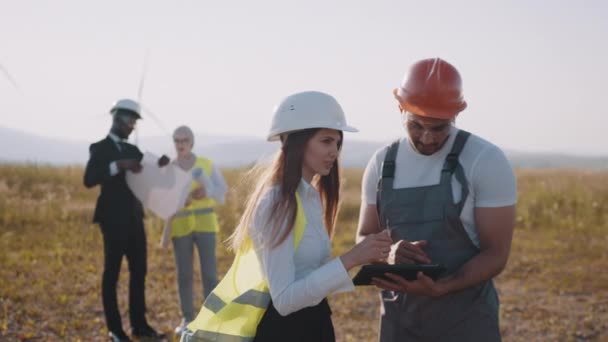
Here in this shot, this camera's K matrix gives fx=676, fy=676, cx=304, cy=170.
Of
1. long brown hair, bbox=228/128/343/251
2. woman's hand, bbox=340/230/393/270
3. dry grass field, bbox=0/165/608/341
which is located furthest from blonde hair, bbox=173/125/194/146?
woman's hand, bbox=340/230/393/270

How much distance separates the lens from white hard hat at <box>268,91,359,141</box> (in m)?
2.63

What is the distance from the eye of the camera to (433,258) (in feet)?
9.20

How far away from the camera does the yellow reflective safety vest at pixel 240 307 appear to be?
2.55 metres

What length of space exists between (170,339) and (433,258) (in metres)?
4.25

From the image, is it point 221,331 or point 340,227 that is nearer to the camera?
point 221,331

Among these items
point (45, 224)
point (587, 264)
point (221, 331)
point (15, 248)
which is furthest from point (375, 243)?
point (45, 224)

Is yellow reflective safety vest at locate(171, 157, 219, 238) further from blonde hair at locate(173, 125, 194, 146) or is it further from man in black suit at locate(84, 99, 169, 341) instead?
blonde hair at locate(173, 125, 194, 146)

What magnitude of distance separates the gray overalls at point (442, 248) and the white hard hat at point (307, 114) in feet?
1.21

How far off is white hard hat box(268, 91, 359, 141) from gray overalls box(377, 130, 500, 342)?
0.37m

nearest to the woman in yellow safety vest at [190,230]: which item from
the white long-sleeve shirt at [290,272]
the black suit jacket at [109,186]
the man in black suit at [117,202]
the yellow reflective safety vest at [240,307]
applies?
the man in black suit at [117,202]

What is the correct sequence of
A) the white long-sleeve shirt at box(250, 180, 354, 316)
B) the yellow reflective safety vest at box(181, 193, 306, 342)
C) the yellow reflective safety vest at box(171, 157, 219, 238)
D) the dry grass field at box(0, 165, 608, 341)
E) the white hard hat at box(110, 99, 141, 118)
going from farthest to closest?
1. the dry grass field at box(0, 165, 608, 341)
2. the yellow reflective safety vest at box(171, 157, 219, 238)
3. the white hard hat at box(110, 99, 141, 118)
4. the yellow reflective safety vest at box(181, 193, 306, 342)
5. the white long-sleeve shirt at box(250, 180, 354, 316)

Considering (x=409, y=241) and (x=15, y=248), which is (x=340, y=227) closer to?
(x=15, y=248)

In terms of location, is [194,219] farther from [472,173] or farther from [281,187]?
[472,173]

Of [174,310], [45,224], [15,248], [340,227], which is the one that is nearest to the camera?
[174,310]
